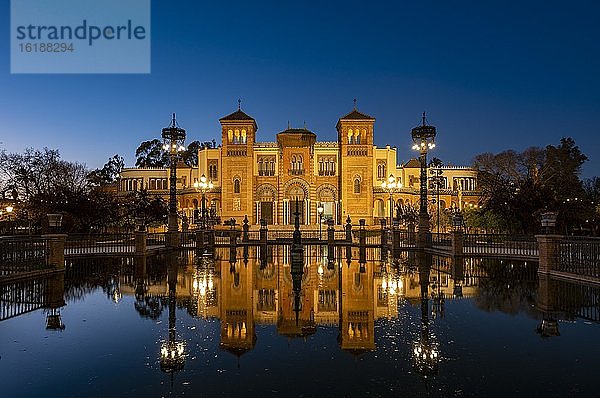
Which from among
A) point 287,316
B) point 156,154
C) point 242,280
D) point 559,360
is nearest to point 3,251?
point 242,280

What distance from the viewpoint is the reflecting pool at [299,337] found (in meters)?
5.52

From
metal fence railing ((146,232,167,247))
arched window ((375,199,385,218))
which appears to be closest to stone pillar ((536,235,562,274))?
metal fence railing ((146,232,167,247))

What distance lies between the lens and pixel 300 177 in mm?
64000

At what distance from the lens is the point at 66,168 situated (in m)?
46.0

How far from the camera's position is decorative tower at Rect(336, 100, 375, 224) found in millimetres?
62469

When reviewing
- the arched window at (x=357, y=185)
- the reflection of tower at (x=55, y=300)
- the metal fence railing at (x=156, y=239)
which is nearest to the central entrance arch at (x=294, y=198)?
the arched window at (x=357, y=185)

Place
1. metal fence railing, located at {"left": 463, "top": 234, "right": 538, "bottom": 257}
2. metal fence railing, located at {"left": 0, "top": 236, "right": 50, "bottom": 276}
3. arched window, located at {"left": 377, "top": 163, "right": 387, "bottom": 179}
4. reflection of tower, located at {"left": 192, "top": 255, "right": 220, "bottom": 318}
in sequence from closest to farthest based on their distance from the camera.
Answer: reflection of tower, located at {"left": 192, "top": 255, "right": 220, "bottom": 318} < metal fence railing, located at {"left": 0, "top": 236, "right": 50, "bottom": 276} < metal fence railing, located at {"left": 463, "top": 234, "right": 538, "bottom": 257} < arched window, located at {"left": 377, "top": 163, "right": 387, "bottom": 179}

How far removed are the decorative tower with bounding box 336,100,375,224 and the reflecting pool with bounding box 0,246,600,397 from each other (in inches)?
1894

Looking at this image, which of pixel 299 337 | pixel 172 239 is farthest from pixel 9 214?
pixel 299 337

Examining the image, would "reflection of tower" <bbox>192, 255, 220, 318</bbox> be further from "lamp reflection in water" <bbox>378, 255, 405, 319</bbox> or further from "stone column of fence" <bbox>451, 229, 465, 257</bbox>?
"stone column of fence" <bbox>451, 229, 465, 257</bbox>

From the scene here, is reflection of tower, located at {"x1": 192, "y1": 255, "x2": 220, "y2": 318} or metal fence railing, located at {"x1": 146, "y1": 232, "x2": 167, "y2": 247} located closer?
reflection of tower, located at {"x1": 192, "y1": 255, "x2": 220, "y2": 318}

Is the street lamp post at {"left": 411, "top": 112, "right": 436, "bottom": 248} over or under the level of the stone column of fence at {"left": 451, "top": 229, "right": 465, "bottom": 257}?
over

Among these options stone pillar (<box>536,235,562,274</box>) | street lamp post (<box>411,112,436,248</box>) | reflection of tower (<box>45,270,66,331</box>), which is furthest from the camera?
street lamp post (<box>411,112,436,248</box>)

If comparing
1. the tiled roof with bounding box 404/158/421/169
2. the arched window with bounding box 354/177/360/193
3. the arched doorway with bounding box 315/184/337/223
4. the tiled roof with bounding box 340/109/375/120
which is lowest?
the arched doorway with bounding box 315/184/337/223
